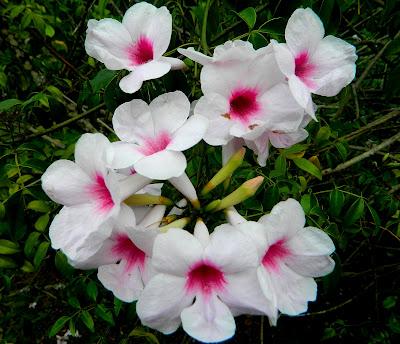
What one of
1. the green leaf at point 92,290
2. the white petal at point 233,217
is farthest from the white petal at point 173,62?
the green leaf at point 92,290

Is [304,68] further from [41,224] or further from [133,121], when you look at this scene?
[41,224]

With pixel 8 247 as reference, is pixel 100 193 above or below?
above

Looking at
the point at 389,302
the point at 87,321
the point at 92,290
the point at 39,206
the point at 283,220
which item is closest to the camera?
the point at 283,220

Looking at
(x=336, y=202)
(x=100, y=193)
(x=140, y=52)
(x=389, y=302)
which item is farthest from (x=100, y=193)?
(x=389, y=302)

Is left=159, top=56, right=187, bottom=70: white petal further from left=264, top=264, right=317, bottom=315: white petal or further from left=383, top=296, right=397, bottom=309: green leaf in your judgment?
left=383, top=296, right=397, bottom=309: green leaf

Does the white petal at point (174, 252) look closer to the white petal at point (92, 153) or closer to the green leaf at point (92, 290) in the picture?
the white petal at point (92, 153)

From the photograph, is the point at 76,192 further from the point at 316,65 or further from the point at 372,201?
the point at 372,201

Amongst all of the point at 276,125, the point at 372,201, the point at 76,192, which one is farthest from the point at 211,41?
the point at 372,201
